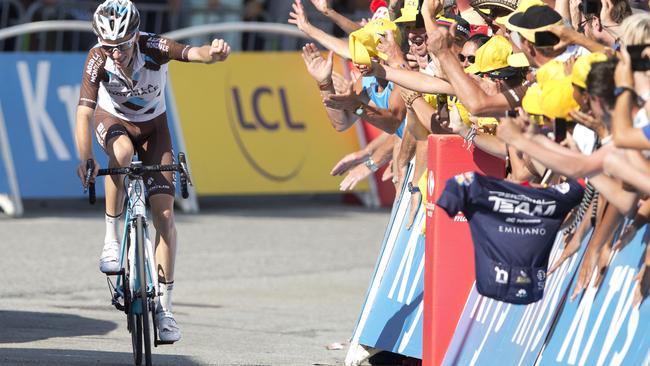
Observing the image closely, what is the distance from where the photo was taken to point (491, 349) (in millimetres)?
7477

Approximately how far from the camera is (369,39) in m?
8.65

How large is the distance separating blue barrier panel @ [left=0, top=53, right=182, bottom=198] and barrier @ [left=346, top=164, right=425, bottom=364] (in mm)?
8151

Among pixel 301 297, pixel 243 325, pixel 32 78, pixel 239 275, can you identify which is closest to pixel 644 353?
pixel 243 325

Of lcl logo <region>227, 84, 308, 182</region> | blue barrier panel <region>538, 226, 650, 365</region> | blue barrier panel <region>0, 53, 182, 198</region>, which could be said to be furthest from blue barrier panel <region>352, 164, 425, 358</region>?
lcl logo <region>227, 84, 308, 182</region>

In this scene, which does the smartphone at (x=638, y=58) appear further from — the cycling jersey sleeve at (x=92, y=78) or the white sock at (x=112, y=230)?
the white sock at (x=112, y=230)

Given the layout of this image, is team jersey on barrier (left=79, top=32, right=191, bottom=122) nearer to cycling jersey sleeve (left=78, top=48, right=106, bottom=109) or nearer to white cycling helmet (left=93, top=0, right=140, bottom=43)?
cycling jersey sleeve (left=78, top=48, right=106, bottom=109)

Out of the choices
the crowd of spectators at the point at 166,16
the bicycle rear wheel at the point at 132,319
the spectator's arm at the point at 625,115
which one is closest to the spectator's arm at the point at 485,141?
the spectator's arm at the point at 625,115

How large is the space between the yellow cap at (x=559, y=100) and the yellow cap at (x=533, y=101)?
0.05m

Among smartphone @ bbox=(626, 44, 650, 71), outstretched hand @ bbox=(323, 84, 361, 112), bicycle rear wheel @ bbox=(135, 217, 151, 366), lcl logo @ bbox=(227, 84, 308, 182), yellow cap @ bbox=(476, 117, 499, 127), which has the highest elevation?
smartphone @ bbox=(626, 44, 650, 71)

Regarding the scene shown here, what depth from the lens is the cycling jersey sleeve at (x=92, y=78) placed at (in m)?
8.98

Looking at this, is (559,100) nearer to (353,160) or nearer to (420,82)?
(420,82)

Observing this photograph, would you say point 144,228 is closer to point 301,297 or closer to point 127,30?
point 127,30

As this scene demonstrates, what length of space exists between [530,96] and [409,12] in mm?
2544

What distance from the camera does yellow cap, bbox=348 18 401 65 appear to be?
322 inches
